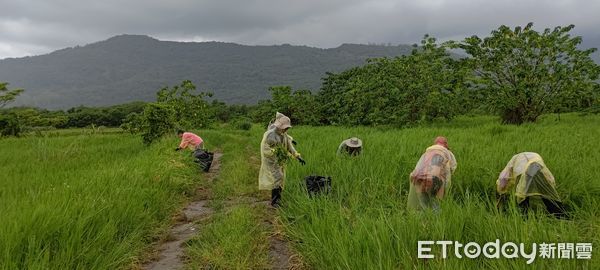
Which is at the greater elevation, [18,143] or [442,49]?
[442,49]

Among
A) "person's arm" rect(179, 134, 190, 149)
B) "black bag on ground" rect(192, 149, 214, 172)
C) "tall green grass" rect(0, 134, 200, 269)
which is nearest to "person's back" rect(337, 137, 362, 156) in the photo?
"tall green grass" rect(0, 134, 200, 269)

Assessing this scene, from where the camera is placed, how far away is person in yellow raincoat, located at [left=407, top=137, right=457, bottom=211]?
5152mm

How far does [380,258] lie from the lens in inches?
126

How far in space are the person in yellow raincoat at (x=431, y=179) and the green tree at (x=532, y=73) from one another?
1333cm

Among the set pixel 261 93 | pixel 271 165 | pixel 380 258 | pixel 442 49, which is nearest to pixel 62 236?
pixel 380 258

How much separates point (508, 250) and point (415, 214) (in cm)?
91

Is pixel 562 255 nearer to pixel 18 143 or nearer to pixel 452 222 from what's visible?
pixel 452 222

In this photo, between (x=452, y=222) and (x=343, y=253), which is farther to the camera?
(x=452, y=222)

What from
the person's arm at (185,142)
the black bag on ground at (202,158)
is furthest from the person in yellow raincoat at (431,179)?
the person's arm at (185,142)

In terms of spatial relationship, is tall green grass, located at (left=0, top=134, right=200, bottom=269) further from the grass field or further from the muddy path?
the muddy path

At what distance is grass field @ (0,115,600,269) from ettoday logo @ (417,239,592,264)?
0.19 ft

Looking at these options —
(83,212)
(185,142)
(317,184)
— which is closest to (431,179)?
(317,184)

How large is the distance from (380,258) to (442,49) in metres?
19.6

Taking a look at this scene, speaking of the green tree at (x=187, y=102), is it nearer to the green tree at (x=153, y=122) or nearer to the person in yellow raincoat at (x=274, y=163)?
the green tree at (x=153, y=122)
